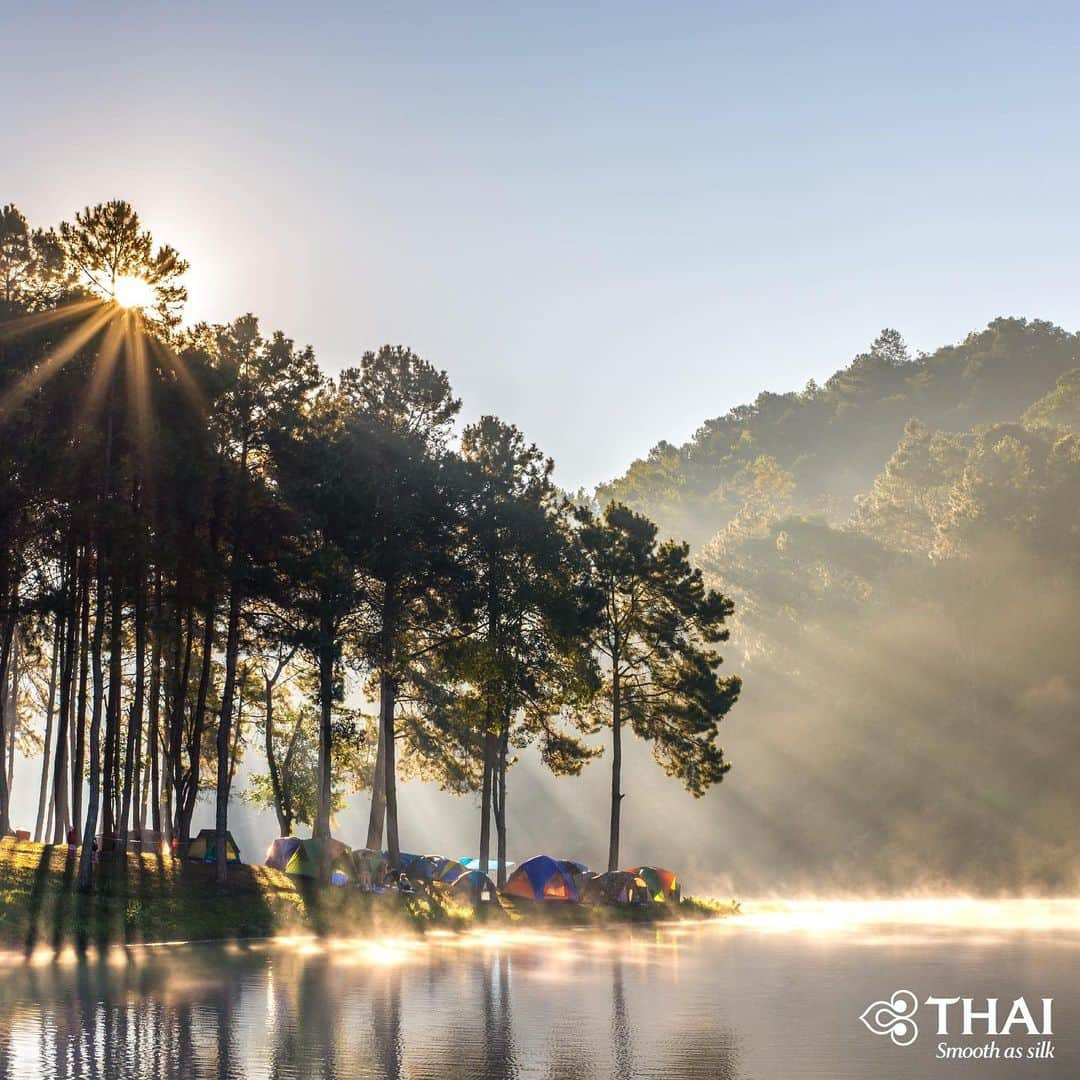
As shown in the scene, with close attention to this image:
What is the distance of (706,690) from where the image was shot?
58594 mm

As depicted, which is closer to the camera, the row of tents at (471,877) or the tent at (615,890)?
the row of tents at (471,877)

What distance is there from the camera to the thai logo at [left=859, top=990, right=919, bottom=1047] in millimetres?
19562

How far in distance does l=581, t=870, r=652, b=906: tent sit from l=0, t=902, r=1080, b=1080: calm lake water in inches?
713

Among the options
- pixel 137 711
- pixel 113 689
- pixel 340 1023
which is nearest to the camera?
pixel 340 1023

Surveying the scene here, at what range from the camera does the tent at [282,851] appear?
51688 mm

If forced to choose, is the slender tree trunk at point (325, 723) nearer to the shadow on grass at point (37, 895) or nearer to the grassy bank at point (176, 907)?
the grassy bank at point (176, 907)

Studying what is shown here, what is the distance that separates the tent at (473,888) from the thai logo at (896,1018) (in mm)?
29772

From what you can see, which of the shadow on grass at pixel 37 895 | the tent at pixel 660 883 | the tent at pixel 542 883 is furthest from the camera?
the tent at pixel 660 883

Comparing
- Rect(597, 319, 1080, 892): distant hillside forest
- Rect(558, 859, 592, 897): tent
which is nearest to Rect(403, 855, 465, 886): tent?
Rect(558, 859, 592, 897): tent

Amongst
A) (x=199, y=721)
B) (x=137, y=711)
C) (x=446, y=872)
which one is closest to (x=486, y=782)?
(x=446, y=872)

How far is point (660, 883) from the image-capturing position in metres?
60.8

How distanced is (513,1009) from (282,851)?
31773 millimetres

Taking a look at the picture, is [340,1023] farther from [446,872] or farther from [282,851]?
[446,872]

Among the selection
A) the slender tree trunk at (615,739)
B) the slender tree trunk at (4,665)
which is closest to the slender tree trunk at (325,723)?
the slender tree trunk at (4,665)
